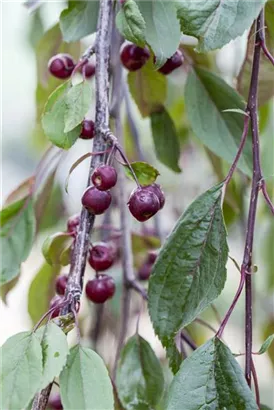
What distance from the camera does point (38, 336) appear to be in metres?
0.55

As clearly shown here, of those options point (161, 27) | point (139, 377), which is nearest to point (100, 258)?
point (139, 377)

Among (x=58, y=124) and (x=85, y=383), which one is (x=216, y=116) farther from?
(x=85, y=383)

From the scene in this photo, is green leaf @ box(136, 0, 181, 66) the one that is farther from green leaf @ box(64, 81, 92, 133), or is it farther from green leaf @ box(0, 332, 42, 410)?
green leaf @ box(0, 332, 42, 410)

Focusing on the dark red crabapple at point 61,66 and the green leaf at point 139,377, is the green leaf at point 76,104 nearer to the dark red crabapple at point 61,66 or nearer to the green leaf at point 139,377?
the dark red crabapple at point 61,66

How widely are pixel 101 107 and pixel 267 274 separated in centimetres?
94

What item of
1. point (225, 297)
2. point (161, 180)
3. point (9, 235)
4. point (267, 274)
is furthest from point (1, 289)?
point (225, 297)

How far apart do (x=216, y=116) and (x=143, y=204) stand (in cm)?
29

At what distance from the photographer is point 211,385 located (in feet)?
1.98

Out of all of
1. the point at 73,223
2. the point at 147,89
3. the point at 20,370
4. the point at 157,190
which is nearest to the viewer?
the point at 20,370

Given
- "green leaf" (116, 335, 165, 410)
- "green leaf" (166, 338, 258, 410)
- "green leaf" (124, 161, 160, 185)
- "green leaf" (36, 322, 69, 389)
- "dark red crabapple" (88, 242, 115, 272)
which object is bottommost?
"green leaf" (116, 335, 165, 410)

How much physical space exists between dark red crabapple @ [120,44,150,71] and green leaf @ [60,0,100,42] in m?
0.04

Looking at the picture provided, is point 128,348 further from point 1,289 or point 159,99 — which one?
point 159,99

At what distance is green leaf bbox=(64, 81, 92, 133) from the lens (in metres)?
0.64

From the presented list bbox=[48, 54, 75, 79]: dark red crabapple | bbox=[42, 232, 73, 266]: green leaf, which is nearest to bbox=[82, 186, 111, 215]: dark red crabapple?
bbox=[42, 232, 73, 266]: green leaf
